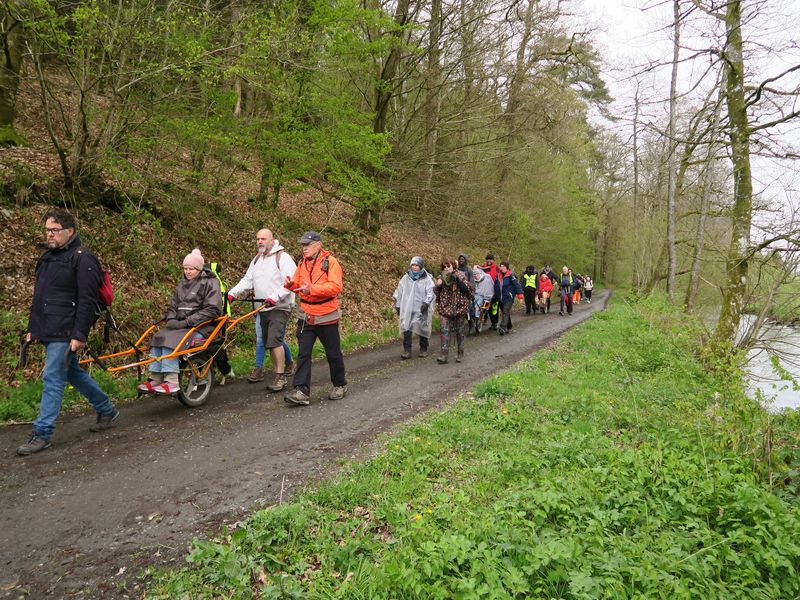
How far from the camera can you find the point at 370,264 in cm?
1535

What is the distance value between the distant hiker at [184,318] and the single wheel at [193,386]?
0.26 m

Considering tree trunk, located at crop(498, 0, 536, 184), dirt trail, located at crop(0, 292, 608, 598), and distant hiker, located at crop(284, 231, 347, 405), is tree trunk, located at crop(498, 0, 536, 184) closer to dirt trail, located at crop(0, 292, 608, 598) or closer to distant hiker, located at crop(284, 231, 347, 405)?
distant hiker, located at crop(284, 231, 347, 405)

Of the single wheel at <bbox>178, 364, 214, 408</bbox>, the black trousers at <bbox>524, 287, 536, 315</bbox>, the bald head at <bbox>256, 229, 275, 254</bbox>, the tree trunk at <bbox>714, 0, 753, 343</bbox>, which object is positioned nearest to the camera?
the single wheel at <bbox>178, 364, 214, 408</bbox>

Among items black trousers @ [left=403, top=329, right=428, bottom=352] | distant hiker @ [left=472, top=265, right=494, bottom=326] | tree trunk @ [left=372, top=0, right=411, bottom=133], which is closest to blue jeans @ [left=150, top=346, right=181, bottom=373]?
black trousers @ [left=403, top=329, right=428, bottom=352]

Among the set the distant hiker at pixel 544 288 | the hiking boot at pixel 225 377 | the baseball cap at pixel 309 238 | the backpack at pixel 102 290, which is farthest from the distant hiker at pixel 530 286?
the backpack at pixel 102 290

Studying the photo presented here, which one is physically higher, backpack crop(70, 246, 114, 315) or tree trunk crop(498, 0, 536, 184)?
Answer: tree trunk crop(498, 0, 536, 184)

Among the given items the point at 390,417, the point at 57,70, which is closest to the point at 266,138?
the point at 57,70

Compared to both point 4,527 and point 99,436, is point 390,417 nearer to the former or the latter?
point 99,436

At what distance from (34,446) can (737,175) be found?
1305 centimetres

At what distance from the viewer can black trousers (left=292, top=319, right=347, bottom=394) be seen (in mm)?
6258

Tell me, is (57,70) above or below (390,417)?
above

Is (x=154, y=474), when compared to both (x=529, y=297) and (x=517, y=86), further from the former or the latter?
(x=529, y=297)

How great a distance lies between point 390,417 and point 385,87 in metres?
11.3

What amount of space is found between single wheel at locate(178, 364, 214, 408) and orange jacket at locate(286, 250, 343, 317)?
162cm
